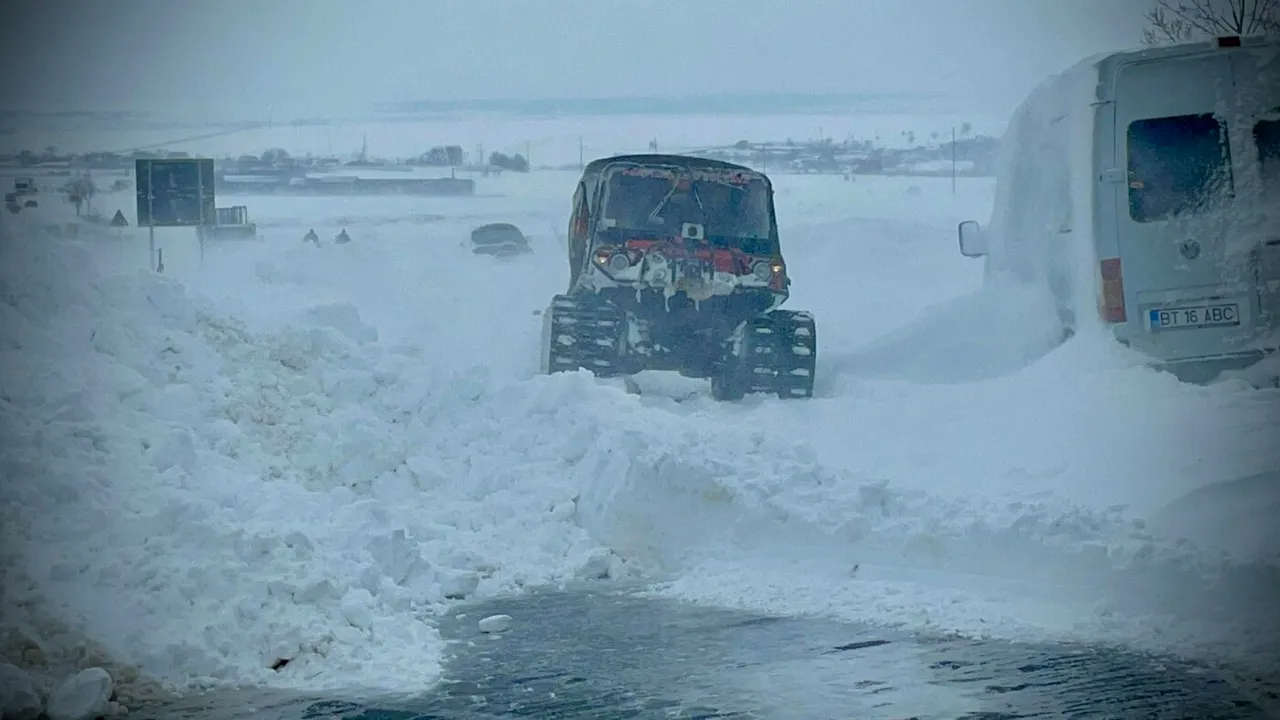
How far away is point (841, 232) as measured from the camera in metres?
21.3

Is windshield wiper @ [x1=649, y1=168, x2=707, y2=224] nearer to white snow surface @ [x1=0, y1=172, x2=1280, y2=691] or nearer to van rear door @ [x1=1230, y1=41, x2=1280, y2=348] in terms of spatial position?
white snow surface @ [x1=0, y1=172, x2=1280, y2=691]

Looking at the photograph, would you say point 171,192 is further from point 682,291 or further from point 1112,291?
point 1112,291

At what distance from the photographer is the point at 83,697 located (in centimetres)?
609

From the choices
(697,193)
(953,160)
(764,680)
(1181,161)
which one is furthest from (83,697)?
(953,160)

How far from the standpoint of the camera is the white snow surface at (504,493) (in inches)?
279

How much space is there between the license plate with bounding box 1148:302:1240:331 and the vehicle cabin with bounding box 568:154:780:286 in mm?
4110

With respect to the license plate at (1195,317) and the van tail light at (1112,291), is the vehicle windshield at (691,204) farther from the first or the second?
the license plate at (1195,317)

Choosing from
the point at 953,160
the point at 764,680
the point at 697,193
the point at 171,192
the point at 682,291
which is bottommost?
the point at 764,680

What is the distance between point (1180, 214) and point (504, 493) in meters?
5.73

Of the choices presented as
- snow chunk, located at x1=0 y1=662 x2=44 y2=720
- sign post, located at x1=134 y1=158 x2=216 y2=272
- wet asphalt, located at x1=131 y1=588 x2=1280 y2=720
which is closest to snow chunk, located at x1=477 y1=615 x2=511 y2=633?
wet asphalt, located at x1=131 y1=588 x2=1280 y2=720

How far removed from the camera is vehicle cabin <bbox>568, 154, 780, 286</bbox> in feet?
48.4

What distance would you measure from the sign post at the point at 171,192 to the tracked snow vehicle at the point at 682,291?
410 centimetres

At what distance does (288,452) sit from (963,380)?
24.5 feet

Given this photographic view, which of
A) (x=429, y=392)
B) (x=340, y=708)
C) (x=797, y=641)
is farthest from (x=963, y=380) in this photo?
(x=340, y=708)
